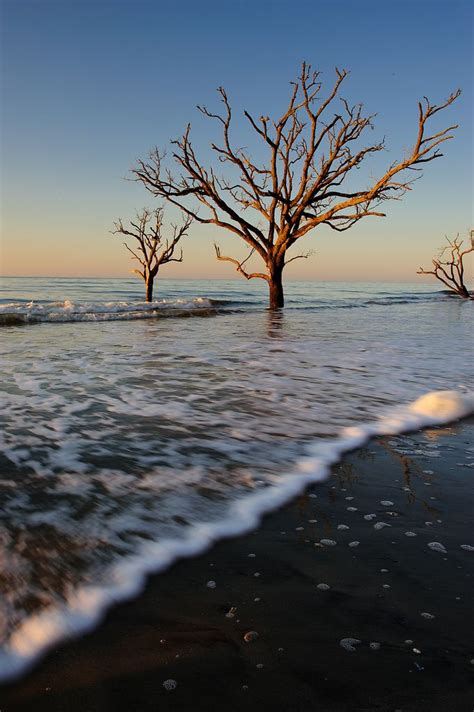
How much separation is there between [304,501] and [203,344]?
6.75 meters

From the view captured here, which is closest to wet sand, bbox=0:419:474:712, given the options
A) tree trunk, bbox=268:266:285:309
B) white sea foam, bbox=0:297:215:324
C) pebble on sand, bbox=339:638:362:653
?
pebble on sand, bbox=339:638:362:653

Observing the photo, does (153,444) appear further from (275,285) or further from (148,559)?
(275,285)

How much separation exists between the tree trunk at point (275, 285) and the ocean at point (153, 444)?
906 centimetres

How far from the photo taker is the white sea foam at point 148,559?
148cm

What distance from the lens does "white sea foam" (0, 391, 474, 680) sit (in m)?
1.48

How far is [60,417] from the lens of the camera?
3996mm

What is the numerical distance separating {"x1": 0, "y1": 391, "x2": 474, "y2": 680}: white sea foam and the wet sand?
6 centimetres

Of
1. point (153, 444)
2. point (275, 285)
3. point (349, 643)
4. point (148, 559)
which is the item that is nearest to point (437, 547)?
point (349, 643)

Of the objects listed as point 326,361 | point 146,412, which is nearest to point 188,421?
point 146,412

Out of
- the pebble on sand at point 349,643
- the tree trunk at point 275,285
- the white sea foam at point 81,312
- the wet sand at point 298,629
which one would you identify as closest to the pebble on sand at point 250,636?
the wet sand at point 298,629

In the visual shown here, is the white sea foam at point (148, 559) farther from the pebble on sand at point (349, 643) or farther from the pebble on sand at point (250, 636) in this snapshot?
the pebble on sand at point (349, 643)

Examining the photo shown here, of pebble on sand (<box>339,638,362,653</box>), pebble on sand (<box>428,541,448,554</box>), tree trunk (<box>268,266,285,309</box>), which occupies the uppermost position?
tree trunk (<box>268,266,285,309</box>)

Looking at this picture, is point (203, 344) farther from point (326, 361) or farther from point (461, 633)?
point (461, 633)

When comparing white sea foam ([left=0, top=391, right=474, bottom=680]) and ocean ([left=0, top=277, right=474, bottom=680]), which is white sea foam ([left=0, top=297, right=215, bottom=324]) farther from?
white sea foam ([left=0, top=391, right=474, bottom=680])
